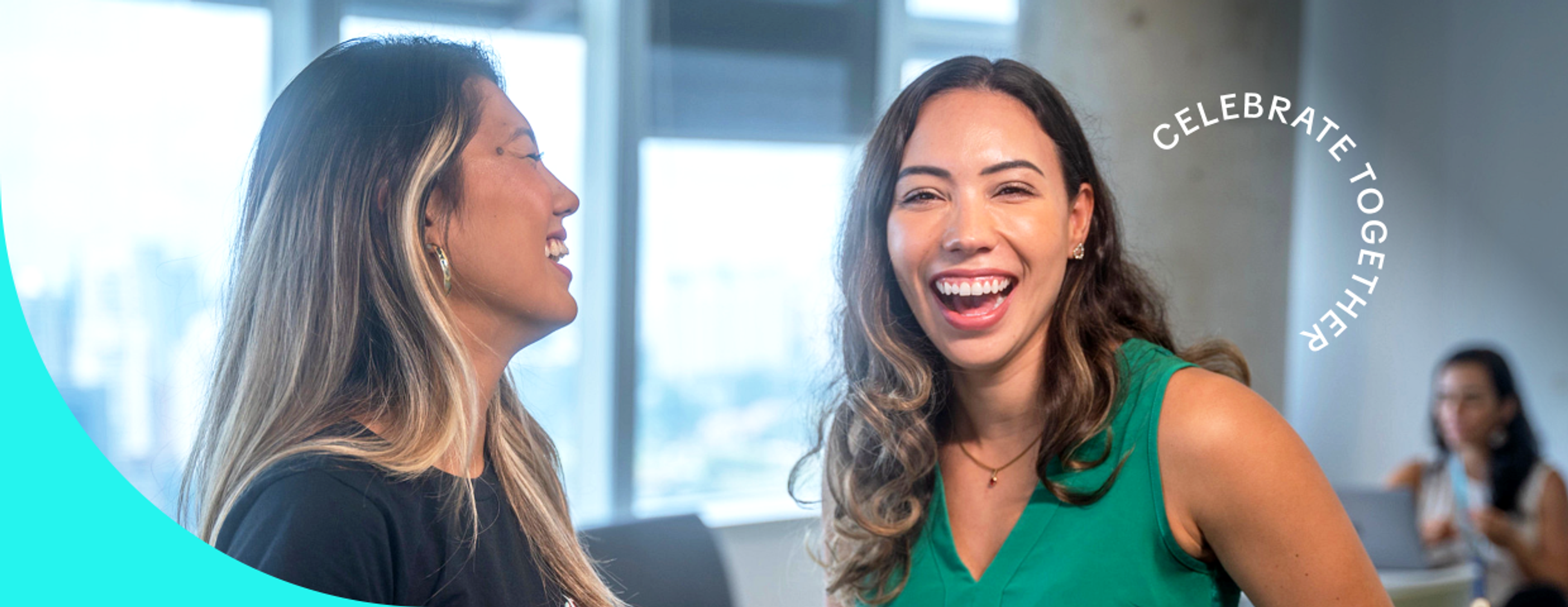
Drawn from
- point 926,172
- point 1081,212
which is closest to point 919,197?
point 926,172

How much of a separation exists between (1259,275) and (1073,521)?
0.53 m

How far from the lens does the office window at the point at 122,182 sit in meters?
1.97

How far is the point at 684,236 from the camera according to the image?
253 cm

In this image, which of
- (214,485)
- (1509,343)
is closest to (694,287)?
(1509,343)

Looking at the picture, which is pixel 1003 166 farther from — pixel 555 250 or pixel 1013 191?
pixel 555 250

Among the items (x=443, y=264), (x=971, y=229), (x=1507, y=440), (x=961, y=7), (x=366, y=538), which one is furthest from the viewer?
(x=961, y=7)

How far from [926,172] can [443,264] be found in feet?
1.42

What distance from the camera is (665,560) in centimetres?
141

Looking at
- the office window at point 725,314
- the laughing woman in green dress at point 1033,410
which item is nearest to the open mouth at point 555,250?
the laughing woman in green dress at point 1033,410

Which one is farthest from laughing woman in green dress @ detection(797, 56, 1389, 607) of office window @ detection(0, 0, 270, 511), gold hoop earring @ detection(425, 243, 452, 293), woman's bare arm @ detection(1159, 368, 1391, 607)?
office window @ detection(0, 0, 270, 511)

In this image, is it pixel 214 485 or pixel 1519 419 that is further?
pixel 1519 419

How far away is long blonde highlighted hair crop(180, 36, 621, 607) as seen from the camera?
726 millimetres

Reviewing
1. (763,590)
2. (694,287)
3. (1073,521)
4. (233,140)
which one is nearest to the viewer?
(1073,521)

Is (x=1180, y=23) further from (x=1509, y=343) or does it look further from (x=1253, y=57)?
(x=1509, y=343)
